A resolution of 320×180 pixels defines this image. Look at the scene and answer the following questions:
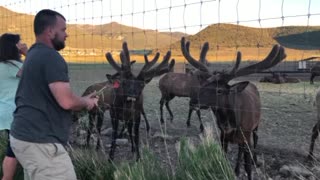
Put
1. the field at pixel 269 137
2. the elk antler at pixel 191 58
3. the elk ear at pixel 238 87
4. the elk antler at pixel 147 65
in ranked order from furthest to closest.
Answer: the elk antler at pixel 147 65 → the elk antler at pixel 191 58 → the field at pixel 269 137 → the elk ear at pixel 238 87

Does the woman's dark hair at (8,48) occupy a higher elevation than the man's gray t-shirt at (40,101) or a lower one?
higher

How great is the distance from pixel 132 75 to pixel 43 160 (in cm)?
524

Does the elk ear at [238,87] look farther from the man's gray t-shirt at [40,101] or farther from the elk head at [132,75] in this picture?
the man's gray t-shirt at [40,101]

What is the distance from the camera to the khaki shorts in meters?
4.48

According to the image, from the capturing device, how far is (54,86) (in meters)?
4.26

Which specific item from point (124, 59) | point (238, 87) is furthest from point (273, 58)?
point (124, 59)

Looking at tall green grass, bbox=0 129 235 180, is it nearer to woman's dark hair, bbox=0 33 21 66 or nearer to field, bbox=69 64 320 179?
field, bbox=69 64 320 179

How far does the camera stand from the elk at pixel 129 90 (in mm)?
9219

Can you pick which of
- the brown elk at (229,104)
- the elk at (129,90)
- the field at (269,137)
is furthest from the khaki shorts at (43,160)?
the elk at (129,90)

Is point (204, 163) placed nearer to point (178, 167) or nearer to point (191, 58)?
point (178, 167)

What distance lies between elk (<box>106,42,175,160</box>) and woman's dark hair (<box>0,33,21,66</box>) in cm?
284

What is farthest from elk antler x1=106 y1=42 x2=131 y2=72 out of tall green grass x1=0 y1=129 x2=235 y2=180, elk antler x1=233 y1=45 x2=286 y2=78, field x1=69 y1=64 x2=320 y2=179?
tall green grass x1=0 y1=129 x2=235 y2=180

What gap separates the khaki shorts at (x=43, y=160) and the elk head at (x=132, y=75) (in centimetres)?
443

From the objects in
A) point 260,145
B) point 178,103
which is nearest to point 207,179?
point 260,145
